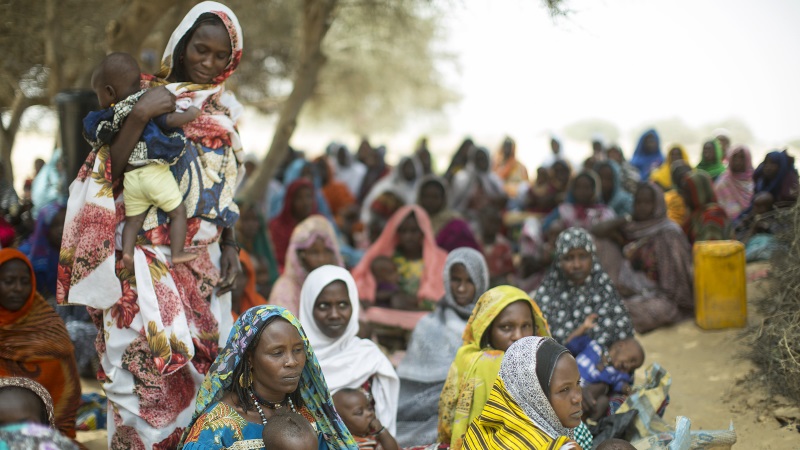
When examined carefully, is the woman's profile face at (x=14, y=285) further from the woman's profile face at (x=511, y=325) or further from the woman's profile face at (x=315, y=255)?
the woman's profile face at (x=511, y=325)

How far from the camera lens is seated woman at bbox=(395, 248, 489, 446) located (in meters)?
5.21

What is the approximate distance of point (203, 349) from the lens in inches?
150

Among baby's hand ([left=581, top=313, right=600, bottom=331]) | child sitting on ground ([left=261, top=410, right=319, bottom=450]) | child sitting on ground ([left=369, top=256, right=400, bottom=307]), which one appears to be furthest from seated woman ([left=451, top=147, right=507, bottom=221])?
child sitting on ground ([left=261, top=410, right=319, bottom=450])

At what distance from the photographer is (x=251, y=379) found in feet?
11.3

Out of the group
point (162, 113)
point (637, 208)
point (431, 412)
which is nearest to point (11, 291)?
point (162, 113)

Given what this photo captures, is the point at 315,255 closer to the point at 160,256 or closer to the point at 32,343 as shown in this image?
the point at 32,343

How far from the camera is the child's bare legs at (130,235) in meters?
3.54

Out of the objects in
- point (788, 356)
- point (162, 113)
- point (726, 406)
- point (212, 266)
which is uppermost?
point (162, 113)

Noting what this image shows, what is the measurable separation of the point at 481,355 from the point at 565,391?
1.04 meters

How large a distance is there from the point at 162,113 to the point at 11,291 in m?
1.83

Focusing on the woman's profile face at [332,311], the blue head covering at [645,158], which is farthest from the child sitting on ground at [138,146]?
the blue head covering at [645,158]

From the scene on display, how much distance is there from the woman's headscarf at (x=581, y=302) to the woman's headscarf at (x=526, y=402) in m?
2.04

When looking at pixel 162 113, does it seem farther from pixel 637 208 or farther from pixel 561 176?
pixel 561 176

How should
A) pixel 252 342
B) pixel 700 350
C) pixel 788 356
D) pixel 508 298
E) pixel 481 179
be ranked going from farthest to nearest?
pixel 481 179 < pixel 700 350 < pixel 788 356 < pixel 508 298 < pixel 252 342
